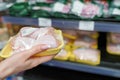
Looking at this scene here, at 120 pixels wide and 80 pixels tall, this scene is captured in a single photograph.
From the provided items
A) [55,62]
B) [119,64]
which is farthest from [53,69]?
[119,64]

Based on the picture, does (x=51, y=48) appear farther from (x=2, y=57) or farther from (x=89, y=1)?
(x=89, y=1)

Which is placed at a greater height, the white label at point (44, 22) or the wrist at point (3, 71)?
the white label at point (44, 22)

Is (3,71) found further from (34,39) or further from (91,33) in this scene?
(91,33)

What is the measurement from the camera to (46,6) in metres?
1.49

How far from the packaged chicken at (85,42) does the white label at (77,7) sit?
1.01ft

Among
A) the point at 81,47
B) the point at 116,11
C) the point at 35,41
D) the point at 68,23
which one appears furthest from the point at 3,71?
the point at 81,47

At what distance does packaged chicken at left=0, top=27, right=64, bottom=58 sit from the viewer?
77cm

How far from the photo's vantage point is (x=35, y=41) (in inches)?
31.0

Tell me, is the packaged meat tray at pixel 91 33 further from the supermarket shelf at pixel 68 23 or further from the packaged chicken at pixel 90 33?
the supermarket shelf at pixel 68 23

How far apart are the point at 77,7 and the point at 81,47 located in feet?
1.17

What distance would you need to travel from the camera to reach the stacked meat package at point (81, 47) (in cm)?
153

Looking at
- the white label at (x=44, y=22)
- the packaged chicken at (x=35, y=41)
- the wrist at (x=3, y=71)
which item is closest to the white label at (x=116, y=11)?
the white label at (x=44, y=22)

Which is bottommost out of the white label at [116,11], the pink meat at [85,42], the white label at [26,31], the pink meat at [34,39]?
the pink meat at [85,42]

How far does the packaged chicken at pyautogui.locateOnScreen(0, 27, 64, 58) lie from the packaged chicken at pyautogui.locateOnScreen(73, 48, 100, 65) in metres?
0.72
